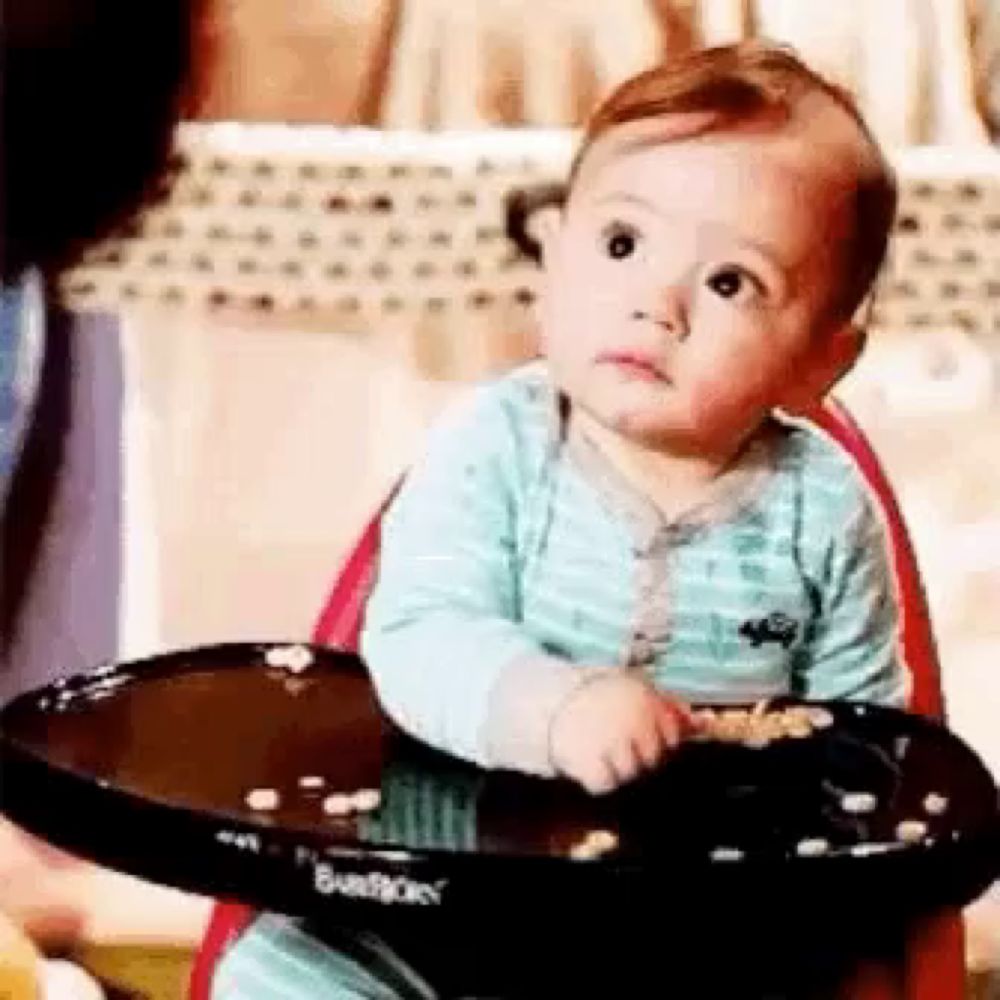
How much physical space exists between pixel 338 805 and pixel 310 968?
0.19 ft

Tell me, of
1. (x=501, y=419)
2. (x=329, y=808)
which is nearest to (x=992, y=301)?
(x=501, y=419)

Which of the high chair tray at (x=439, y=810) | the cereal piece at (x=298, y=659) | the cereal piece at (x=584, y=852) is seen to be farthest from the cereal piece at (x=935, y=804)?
the cereal piece at (x=298, y=659)

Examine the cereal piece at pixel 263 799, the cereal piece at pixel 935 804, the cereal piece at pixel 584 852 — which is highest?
the cereal piece at pixel 263 799

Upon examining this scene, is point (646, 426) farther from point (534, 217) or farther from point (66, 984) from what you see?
point (66, 984)

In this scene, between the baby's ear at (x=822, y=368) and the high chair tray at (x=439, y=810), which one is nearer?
the high chair tray at (x=439, y=810)

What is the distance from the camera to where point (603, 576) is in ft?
2.39

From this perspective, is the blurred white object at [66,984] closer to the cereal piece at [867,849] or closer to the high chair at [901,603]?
the high chair at [901,603]

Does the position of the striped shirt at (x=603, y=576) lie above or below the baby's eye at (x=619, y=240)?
below

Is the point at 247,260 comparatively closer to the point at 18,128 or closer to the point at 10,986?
the point at 18,128

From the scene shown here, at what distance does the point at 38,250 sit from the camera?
0.79m

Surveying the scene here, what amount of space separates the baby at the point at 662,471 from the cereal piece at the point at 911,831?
0.24 feet

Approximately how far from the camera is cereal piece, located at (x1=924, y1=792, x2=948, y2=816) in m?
0.68

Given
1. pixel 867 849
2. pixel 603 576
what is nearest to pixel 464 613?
pixel 603 576

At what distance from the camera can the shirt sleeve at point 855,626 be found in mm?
745
